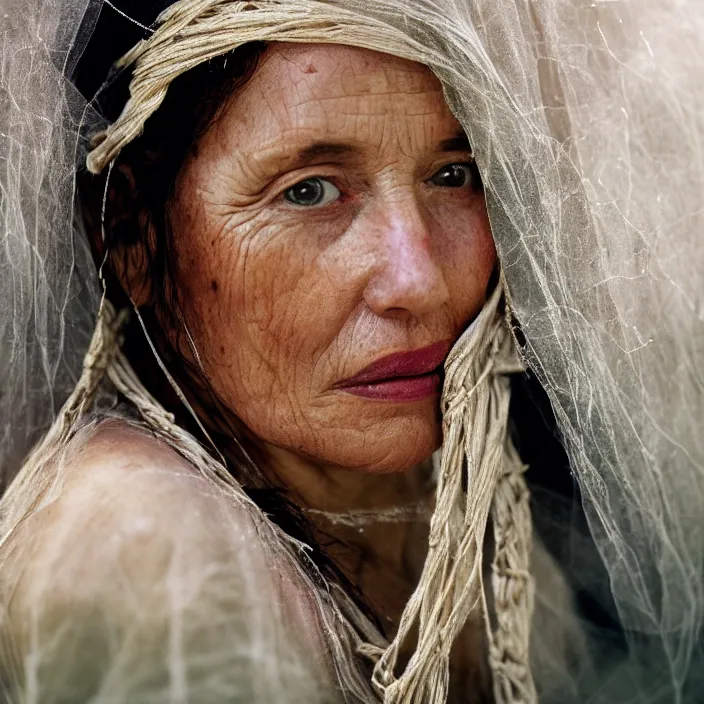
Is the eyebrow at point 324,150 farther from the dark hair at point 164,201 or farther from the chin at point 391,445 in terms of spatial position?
the chin at point 391,445

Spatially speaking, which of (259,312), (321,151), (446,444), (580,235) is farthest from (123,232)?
(580,235)

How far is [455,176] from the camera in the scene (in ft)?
5.54

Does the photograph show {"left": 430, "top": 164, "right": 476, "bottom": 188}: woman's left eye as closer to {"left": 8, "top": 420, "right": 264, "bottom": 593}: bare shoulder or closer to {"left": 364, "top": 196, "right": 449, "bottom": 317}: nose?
{"left": 364, "top": 196, "right": 449, "bottom": 317}: nose

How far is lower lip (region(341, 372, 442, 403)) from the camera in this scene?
1.66m

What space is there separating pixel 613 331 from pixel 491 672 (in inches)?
29.9

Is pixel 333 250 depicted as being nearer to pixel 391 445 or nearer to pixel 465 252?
pixel 465 252

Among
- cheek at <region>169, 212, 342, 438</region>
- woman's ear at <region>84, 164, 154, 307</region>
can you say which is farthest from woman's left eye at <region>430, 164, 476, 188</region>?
woman's ear at <region>84, 164, 154, 307</region>

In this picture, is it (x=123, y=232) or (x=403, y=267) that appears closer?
Result: (x=403, y=267)

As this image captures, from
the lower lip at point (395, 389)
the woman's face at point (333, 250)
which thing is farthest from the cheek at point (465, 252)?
the lower lip at point (395, 389)

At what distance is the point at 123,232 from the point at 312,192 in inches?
14.3

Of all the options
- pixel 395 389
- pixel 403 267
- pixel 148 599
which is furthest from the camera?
pixel 395 389

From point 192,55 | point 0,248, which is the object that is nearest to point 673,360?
point 192,55

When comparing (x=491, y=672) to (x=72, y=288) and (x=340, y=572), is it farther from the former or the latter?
(x=72, y=288)

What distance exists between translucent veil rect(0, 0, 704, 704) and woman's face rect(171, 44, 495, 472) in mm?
88
